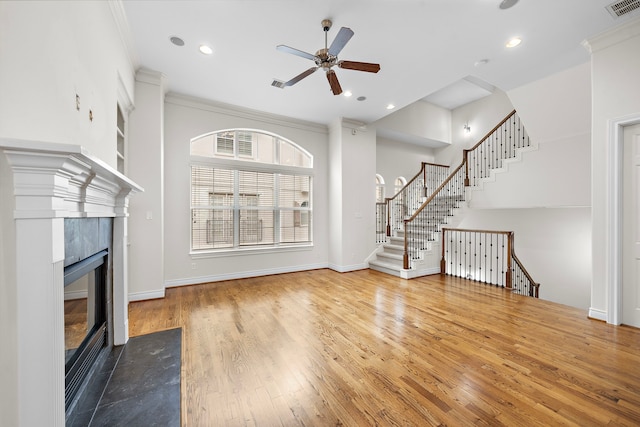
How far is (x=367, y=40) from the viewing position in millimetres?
3178

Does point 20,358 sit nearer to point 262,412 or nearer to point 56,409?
point 56,409

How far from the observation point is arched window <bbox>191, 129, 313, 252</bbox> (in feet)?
16.4

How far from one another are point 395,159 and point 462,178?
2.19 metres

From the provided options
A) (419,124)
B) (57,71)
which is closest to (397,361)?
(57,71)

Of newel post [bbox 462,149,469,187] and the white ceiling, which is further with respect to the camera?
newel post [bbox 462,149,469,187]

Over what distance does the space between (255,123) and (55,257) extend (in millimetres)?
4649

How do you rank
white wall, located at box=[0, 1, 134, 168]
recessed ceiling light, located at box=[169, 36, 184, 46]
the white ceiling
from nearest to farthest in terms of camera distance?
white wall, located at box=[0, 1, 134, 168], the white ceiling, recessed ceiling light, located at box=[169, 36, 184, 46]

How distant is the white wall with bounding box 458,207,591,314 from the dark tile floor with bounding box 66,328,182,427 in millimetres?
6822

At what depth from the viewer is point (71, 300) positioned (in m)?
1.72

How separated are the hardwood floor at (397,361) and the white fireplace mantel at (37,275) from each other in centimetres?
82

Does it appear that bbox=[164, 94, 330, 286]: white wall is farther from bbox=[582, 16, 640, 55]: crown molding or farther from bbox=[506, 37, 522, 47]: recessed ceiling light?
bbox=[582, 16, 640, 55]: crown molding

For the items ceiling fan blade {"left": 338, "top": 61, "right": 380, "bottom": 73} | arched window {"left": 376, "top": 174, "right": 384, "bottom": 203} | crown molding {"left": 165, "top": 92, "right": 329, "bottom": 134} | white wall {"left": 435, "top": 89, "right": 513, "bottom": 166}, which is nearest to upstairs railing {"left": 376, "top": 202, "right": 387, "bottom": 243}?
arched window {"left": 376, "top": 174, "right": 384, "bottom": 203}

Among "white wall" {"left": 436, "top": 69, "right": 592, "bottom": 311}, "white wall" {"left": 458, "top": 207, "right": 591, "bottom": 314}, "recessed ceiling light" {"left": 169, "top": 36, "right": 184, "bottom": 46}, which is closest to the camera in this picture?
"recessed ceiling light" {"left": 169, "top": 36, "right": 184, "bottom": 46}

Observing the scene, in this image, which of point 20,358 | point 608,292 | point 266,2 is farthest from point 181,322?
point 608,292
